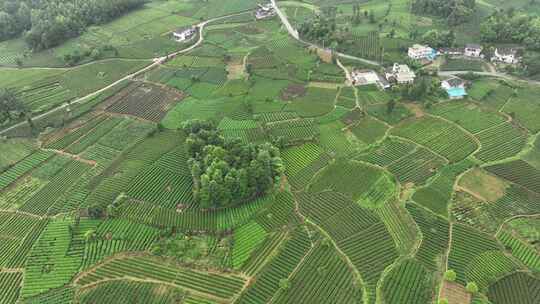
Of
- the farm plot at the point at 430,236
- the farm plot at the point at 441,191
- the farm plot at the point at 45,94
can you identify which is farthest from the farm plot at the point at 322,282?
the farm plot at the point at 45,94

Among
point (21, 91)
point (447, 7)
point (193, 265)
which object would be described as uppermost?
point (447, 7)

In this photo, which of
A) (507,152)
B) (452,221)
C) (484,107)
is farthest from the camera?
(484,107)

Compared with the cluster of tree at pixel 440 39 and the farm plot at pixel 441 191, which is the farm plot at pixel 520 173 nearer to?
the farm plot at pixel 441 191

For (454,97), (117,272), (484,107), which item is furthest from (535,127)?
(117,272)

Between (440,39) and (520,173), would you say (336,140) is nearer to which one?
(520,173)

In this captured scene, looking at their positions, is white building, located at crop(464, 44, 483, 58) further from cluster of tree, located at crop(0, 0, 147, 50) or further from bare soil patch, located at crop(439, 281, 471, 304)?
cluster of tree, located at crop(0, 0, 147, 50)

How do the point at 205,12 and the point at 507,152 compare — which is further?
the point at 205,12

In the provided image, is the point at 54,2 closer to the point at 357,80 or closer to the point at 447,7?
the point at 357,80
